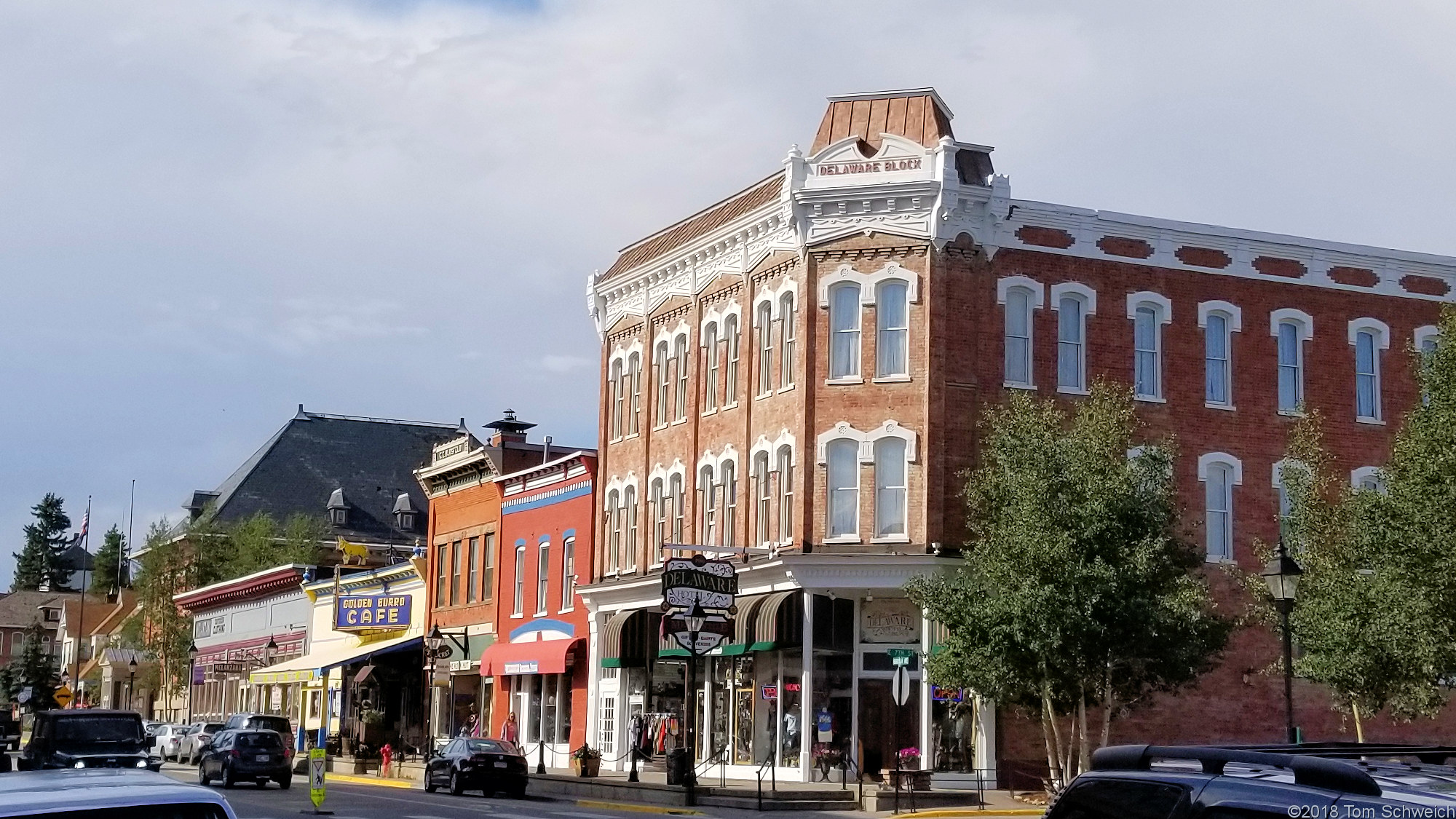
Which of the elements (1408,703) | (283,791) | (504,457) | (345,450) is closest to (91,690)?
(345,450)

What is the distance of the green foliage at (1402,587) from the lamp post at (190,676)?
5696 cm

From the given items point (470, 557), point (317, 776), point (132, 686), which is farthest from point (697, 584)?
point (132, 686)

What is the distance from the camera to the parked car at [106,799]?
21.9ft

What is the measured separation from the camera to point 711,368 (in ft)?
142

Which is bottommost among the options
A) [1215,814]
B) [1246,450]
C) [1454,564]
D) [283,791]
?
[283,791]

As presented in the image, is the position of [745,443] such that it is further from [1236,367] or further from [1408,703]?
[1408,703]

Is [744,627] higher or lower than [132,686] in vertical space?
higher

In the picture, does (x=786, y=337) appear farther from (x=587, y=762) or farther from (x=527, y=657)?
(x=527, y=657)

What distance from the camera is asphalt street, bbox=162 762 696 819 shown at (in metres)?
28.7

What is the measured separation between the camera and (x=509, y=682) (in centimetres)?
5347

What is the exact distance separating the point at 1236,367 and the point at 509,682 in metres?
24.4

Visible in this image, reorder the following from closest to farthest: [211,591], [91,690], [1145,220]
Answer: [1145,220] → [211,591] → [91,690]

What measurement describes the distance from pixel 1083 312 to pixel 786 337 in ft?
21.8

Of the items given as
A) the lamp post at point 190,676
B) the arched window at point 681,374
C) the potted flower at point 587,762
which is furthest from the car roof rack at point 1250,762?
the lamp post at point 190,676
